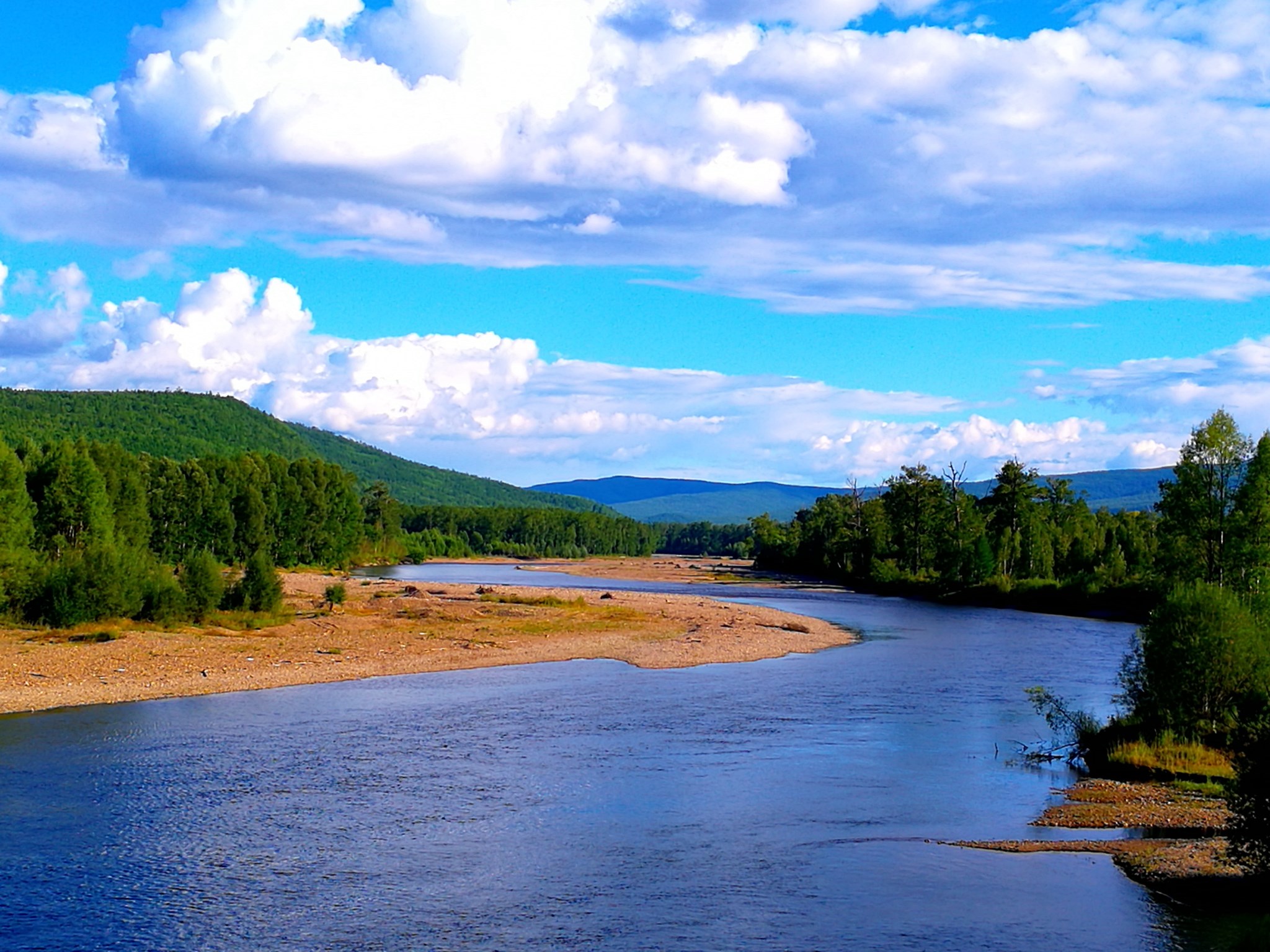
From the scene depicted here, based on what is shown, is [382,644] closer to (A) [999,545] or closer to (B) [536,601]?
(B) [536,601]

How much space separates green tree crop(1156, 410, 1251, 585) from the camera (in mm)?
64938

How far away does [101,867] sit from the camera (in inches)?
842

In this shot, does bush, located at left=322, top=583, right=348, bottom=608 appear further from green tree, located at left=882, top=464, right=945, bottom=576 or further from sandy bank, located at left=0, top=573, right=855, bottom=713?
green tree, located at left=882, top=464, right=945, bottom=576

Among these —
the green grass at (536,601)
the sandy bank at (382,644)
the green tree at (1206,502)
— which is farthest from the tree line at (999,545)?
the green grass at (536,601)

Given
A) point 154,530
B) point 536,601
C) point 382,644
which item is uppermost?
point 154,530

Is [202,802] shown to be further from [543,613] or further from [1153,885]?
[543,613]

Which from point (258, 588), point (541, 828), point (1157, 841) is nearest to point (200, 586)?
point (258, 588)

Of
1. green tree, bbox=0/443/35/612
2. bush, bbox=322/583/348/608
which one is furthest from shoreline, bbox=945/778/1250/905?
bush, bbox=322/583/348/608

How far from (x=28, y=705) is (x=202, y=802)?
15.1 m

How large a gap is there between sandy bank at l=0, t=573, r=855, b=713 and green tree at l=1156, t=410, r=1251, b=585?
20490mm

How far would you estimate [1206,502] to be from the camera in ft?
215

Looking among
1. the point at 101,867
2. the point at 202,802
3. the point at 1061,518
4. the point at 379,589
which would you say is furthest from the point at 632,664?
the point at 1061,518

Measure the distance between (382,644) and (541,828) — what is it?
33.9 meters

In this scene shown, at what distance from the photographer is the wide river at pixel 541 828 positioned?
62.5ft
